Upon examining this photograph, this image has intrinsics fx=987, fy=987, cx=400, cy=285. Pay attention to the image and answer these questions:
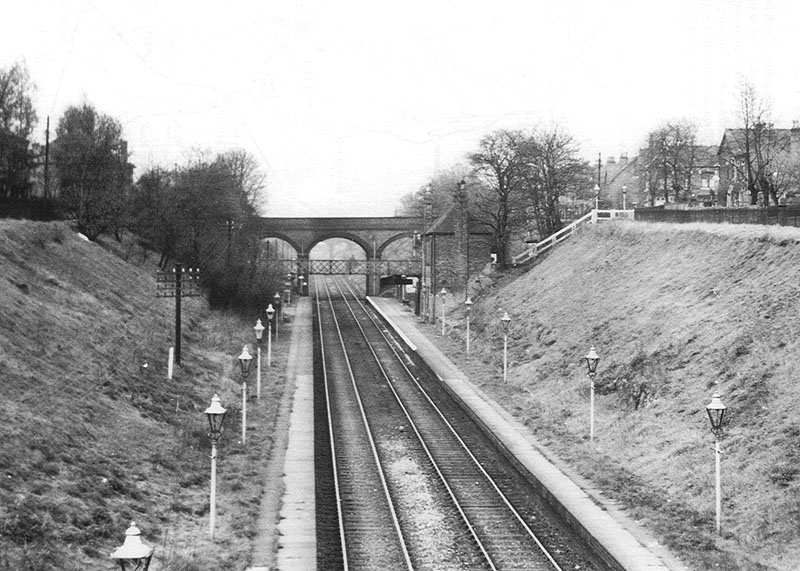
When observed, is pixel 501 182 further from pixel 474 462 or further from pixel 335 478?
pixel 335 478

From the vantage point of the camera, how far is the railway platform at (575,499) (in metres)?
17.5

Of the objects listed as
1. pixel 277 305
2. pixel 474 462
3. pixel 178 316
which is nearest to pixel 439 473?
pixel 474 462

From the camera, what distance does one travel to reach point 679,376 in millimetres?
26594

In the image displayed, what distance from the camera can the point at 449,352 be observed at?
43.9 metres

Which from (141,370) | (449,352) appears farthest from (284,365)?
(141,370)

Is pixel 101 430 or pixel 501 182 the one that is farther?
pixel 501 182

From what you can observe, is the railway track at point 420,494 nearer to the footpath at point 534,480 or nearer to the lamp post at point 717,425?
the footpath at point 534,480

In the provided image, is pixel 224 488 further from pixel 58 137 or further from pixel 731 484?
pixel 58 137

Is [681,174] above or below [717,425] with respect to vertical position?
above

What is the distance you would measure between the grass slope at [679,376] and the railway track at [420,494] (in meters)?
1.79

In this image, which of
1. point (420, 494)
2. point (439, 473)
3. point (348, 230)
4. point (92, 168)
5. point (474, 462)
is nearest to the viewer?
point (420, 494)

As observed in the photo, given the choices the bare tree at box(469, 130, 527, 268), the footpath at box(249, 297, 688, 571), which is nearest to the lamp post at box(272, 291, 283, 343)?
the bare tree at box(469, 130, 527, 268)

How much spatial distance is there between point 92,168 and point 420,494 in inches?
1695

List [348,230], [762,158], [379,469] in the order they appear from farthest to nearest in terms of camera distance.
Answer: [348,230]
[762,158]
[379,469]
